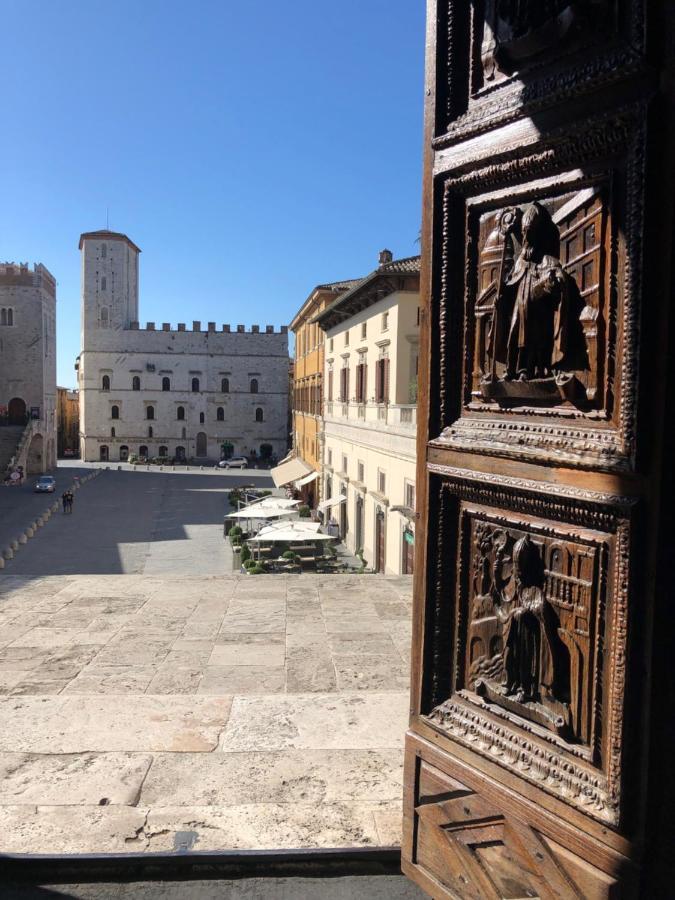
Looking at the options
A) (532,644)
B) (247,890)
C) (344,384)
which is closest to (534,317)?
(532,644)

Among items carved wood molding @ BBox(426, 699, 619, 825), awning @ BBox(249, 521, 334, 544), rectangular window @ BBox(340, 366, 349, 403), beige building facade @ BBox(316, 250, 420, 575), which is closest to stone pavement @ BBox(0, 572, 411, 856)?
carved wood molding @ BBox(426, 699, 619, 825)

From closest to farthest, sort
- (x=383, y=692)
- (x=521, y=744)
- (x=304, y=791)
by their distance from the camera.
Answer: (x=521, y=744) → (x=304, y=791) → (x=383, y=692)

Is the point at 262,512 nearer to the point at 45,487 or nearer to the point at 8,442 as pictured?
the point at 45,487

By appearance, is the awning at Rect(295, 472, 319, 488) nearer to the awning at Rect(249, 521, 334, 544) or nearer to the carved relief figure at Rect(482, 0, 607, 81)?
the awning at Rect(249, 521, 334, 544)

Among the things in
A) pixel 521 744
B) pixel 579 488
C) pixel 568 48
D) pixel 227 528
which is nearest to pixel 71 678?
pixel 521 744

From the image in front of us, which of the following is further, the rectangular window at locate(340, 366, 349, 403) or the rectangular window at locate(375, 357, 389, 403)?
the rectangular window at locate(340, 366, 349, 403)

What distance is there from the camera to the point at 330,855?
3340 mm

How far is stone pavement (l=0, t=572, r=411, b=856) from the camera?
3.63m

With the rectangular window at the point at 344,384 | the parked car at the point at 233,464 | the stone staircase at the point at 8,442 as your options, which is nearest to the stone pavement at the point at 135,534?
the stone staircase at the point at 8,442

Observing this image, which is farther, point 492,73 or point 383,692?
point 383,692

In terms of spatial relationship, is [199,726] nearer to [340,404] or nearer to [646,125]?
[646,125]

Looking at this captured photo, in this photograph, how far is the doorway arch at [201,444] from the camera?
2419 inches

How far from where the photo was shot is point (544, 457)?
2072 mm

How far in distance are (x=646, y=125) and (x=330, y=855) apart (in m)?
3.15
